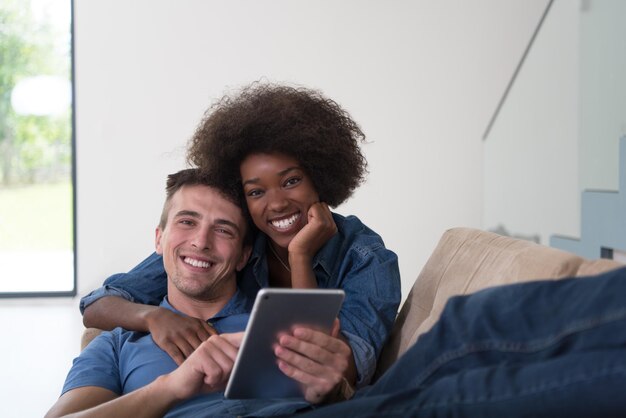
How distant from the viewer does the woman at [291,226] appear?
2084 millimetres

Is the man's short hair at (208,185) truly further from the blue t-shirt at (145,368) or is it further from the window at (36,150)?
the window at (36,150)

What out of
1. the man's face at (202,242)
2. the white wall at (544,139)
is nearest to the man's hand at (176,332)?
the man's face at (202,242)

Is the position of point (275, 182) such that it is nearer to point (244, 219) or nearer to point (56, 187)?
point (244, 219)

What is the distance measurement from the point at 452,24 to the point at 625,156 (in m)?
3.00

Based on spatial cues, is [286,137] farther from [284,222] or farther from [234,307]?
[234,307]

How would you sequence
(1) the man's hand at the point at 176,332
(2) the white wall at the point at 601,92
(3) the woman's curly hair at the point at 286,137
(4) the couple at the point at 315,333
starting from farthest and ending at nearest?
(2) the white wall at the point at 601,92 → (3) the woman's curly hair at the point at 286,137 → (1) the man's hand at the point at 176,332 → (4) the couple at the point at 315,333

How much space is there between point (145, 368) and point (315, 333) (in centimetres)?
55

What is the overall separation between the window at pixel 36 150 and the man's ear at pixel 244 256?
428 cm

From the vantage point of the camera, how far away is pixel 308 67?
19.9 feet

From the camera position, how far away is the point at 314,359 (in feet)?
5.51

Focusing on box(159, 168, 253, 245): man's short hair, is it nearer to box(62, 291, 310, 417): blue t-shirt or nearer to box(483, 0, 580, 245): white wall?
box(62, 291, 310, 417): blue t-shirt

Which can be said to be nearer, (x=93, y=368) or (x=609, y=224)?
(x=93, y=368)

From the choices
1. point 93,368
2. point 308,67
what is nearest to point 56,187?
point 308,67

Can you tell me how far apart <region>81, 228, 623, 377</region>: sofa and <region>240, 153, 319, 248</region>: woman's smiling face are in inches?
14.3
